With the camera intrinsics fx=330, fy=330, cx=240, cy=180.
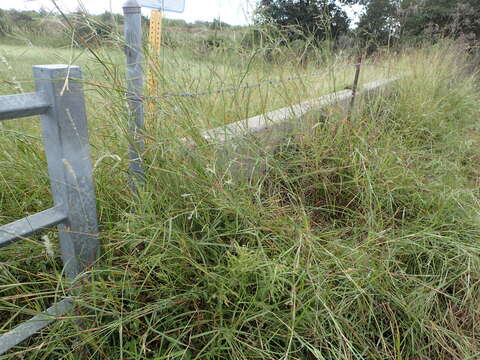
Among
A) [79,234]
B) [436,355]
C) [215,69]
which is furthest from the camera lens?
[215,69]

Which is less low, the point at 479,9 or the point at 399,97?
the point at 479,9

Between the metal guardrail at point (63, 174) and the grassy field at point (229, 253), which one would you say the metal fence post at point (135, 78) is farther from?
the metal guardrail at point (63, 174)

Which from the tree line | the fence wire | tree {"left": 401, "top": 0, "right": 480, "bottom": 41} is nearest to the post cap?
the fence wire

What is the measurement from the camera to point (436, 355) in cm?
129

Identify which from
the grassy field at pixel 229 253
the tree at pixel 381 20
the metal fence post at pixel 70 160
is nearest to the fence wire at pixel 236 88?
the grassy field at pixel 229 253

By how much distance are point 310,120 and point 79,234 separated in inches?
61.8

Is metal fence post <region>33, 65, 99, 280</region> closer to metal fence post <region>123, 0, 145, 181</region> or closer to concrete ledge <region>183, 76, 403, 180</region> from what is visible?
metal fence post <region>123, 0, 145, 181</region>

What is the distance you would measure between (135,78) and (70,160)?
412 millimetres

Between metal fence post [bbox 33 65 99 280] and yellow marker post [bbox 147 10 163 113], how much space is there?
357 millimetres

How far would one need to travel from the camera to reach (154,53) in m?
1.44

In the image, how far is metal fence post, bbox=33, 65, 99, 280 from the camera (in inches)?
39.1

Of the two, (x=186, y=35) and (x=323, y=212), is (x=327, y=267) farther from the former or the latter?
(x=186, y=35)

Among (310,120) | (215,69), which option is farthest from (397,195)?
(215,69)

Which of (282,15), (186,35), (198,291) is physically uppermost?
(282,15)
